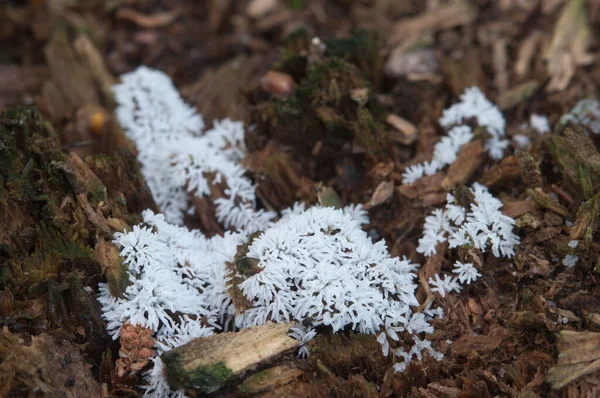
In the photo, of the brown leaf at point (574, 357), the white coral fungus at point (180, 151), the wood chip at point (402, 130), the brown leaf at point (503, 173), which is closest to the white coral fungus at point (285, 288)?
the white coral fungus at point (180, 151)

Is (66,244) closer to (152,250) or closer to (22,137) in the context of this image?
(152,250)

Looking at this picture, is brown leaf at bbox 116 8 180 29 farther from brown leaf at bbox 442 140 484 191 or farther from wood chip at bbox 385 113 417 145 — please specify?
brown leaf at bbox 442 140 484 191

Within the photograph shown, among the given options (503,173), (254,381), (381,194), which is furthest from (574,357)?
(254,381)

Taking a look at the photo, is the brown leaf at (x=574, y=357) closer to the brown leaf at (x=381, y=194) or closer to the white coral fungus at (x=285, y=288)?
the white coral fungus at (x=285, y=288)

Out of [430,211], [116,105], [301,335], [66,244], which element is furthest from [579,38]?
[66,244]

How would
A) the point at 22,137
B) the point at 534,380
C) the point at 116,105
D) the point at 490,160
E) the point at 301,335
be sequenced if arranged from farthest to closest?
the point at 116,105, the point at 490,160, the point at 22,137, the point at 301,335, the point at 534,380

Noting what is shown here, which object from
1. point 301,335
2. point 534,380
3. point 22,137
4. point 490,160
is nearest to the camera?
point 534,380

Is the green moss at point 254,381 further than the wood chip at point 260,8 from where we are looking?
No
